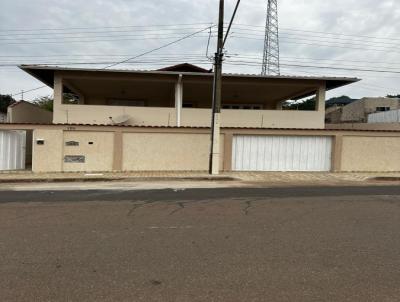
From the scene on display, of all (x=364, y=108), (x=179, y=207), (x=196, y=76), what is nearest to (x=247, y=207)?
(x=179, y=207)

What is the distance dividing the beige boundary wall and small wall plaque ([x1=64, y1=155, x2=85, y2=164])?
133 mm

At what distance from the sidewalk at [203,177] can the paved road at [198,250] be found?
5.55 m

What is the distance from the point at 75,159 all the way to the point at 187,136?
5120 mm

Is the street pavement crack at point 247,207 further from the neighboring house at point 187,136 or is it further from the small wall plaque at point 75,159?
the small wall plaque at point 75,159

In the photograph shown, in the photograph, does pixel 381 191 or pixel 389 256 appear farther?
pixel 381 191

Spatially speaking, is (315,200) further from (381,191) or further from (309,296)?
(309,296)

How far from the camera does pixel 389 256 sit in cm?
553

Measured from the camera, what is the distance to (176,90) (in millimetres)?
21281

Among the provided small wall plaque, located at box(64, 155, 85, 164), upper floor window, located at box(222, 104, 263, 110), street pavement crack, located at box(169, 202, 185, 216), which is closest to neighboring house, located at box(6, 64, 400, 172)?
small wall plaque, located at box(64, 155, 85, 164)

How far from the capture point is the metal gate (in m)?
17.9

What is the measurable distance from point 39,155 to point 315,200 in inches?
488

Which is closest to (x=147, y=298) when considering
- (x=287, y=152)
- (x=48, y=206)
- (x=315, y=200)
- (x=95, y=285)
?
(x=95, y=285)

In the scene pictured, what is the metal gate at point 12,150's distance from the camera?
58.7 ft

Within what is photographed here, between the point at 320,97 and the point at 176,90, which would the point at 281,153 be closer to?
the point at 320,97
